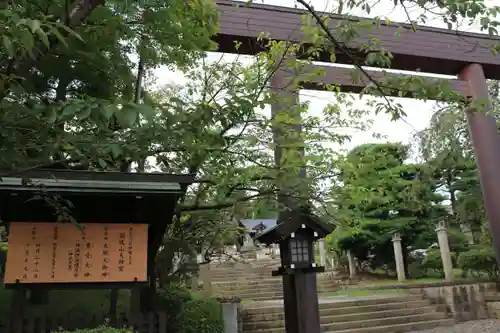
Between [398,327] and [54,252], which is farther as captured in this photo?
[398,327]

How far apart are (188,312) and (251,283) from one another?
715 centimetres

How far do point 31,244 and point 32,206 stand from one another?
45cm

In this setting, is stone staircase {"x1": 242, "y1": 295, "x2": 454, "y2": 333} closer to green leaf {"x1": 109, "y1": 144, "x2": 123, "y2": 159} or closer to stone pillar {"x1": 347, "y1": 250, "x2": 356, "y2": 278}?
stone pillar {"x1": 347, "y1": 250, "x2": 356, "y2": 278}

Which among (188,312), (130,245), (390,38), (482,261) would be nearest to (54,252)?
(130,245)

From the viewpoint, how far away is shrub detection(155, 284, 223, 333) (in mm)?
7370

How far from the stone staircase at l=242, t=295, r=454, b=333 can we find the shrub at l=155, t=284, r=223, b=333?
1.60 metres

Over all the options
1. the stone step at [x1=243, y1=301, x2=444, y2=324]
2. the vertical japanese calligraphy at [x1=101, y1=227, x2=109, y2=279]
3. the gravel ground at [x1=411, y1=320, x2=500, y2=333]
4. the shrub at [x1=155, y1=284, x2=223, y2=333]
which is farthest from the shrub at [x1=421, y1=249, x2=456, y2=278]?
the vertical japanese calligraphy at [x1=101, y1=227, x2=109, y2=279]

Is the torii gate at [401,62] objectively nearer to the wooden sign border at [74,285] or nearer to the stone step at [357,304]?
the wooden sign border at [74,285]

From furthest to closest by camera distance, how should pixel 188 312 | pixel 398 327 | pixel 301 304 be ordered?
1. pixel 398 327
2. pixel 188 312
3. pixel 301 304

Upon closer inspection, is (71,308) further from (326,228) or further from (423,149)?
(423,149)

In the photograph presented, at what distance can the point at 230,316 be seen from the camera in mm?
8164

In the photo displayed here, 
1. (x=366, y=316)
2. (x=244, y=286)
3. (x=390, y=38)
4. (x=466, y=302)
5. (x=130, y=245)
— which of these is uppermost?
(x=390, y=38)

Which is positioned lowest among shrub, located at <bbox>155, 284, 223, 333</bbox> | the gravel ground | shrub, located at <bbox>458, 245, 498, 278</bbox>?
the gravel ground

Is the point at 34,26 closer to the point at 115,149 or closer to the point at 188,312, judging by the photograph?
the point at 115,149
